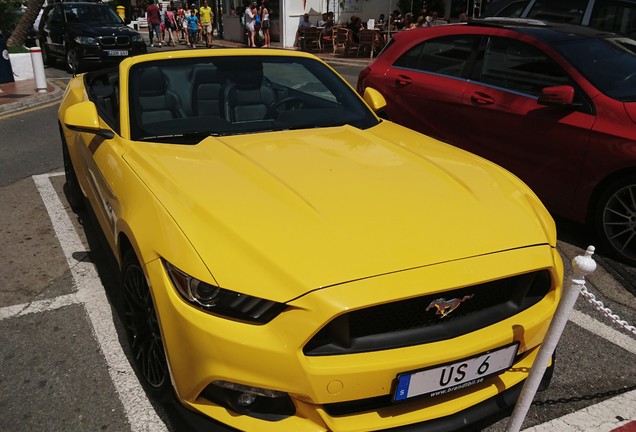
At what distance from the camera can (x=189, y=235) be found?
207 cm

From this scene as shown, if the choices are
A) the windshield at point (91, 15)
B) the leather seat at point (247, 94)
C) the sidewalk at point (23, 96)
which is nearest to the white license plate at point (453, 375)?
the leather seat at point (247, 94)

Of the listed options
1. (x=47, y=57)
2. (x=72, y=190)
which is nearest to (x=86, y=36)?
(x=47, y=57)

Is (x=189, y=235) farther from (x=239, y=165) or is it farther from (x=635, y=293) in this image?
(x=635, y=293)

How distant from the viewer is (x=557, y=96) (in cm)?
404

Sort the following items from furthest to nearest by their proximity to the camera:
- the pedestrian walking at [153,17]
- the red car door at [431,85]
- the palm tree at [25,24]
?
the pedestrian walking at [153,17]
the palm tree at [25,24]
the red car door at [431,85]

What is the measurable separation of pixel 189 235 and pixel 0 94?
11.1m

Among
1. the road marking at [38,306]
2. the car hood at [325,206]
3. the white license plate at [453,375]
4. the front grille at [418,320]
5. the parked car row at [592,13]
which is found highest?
the parked car row at [592,13]

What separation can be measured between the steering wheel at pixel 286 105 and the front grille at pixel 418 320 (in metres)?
1.87

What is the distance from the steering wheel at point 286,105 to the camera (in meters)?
3.48

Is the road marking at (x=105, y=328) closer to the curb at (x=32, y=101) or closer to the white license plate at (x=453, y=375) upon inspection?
the white license plate at (x=453, y=375)

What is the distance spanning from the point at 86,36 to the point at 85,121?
12.0 meters

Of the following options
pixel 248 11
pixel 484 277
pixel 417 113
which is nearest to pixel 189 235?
pixel 484 277

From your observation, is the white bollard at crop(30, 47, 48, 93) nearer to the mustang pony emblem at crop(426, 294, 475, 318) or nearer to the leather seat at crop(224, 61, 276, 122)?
the leather seat at crop(224, 61, 276, 122)

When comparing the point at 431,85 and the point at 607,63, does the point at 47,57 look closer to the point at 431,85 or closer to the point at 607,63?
the point at 431,85
